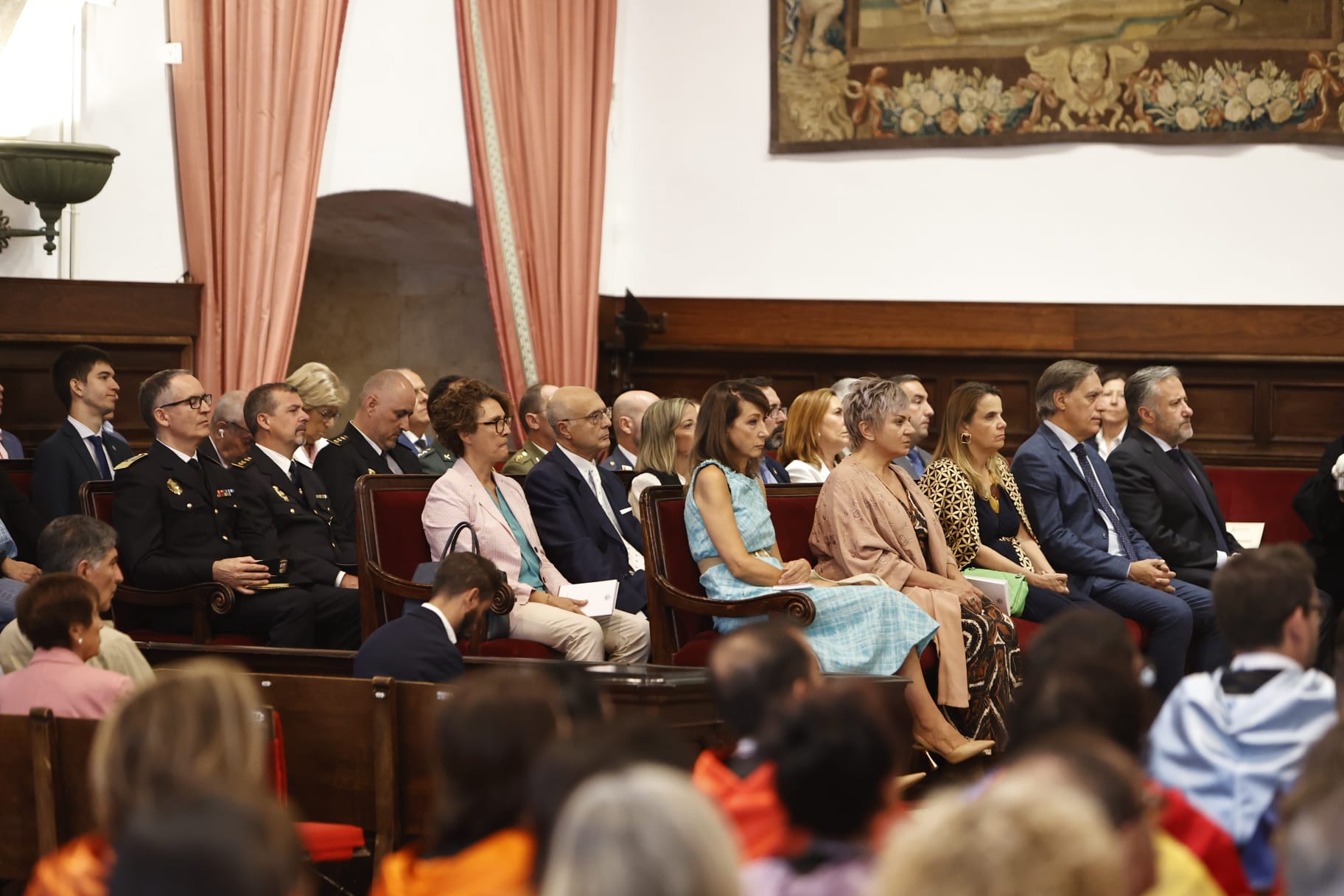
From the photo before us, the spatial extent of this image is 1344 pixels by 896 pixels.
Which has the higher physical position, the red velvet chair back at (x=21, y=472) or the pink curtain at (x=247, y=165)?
the pink curtain at (x=247, y=165)

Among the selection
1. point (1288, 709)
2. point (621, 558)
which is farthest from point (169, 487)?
point (1288, 709)

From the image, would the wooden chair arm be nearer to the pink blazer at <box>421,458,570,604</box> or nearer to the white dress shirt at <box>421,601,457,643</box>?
the pink blazer at <box>421,458,570,604</box>

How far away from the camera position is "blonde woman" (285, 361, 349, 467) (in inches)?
247

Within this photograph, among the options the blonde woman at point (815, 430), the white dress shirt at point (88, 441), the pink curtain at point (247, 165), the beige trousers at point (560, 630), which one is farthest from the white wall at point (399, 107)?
the beige trousers at point (560, 630)

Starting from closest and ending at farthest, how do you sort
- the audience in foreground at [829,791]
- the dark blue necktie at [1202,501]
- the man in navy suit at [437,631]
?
the audience in foreground at [829,791] → the man in navy suit at [437,631] → the dark blue necktie at [1202,501]

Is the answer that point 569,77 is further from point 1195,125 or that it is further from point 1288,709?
point 1288,709

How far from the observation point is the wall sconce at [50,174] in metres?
5.98


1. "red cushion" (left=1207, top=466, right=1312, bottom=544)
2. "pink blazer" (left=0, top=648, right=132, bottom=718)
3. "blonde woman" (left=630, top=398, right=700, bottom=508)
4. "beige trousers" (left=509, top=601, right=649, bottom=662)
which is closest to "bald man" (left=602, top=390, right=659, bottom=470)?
"blonde woman" (left=630, top=398, right=700, bottom=508)

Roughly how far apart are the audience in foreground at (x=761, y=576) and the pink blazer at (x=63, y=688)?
1.92m

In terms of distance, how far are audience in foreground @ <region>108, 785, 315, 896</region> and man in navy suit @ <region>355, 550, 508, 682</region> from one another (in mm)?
2088

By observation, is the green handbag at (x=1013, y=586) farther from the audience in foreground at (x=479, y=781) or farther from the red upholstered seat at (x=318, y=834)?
the audience in foreground at (x=479, y=781)

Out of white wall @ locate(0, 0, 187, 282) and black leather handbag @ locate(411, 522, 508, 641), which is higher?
white wall @ locate(0, 0, 187, 282)

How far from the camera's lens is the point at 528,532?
5215 millimetres

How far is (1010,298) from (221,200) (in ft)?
14.6
